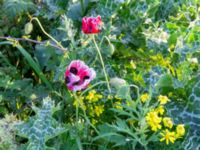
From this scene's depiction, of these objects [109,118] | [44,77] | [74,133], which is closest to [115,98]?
[109,118]

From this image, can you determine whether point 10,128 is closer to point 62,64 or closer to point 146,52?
point 62,64

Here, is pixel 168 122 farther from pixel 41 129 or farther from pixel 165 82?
pixel 41 129

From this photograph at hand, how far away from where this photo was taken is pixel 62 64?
198cm

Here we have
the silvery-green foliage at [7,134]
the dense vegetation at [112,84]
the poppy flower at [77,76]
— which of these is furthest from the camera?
the silvery-green foliage at [7,134]

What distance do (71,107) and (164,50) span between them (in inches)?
16.6

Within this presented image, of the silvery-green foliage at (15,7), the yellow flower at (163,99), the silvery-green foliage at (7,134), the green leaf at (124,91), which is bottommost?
the silvery-green foliage at (7,134)

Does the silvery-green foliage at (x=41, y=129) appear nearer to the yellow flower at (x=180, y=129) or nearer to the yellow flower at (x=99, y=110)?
the yellow flower at (x=99, y=110)

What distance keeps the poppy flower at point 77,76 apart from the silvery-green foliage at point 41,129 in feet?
0.50

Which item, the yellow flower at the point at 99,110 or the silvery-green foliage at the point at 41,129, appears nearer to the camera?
the silvery-green foliage at the point at 41,129

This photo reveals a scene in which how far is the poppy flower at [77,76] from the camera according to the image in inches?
65.3

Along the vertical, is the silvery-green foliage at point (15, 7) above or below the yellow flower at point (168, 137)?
above

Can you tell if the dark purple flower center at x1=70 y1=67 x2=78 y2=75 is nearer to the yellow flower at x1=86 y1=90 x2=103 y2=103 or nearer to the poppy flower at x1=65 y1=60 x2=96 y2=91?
the poppy flower at x1=65 y1=60 x2=96 y2=91

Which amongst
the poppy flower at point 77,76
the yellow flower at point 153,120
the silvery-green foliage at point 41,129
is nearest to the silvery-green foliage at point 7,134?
the silvery-green foliage at point 41,129

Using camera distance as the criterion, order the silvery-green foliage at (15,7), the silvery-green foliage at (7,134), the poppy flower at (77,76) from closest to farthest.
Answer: the poppy flower at (77,76) → the silvery-green foliage at (7,134) → the silvery-green foliage at (15,7)
